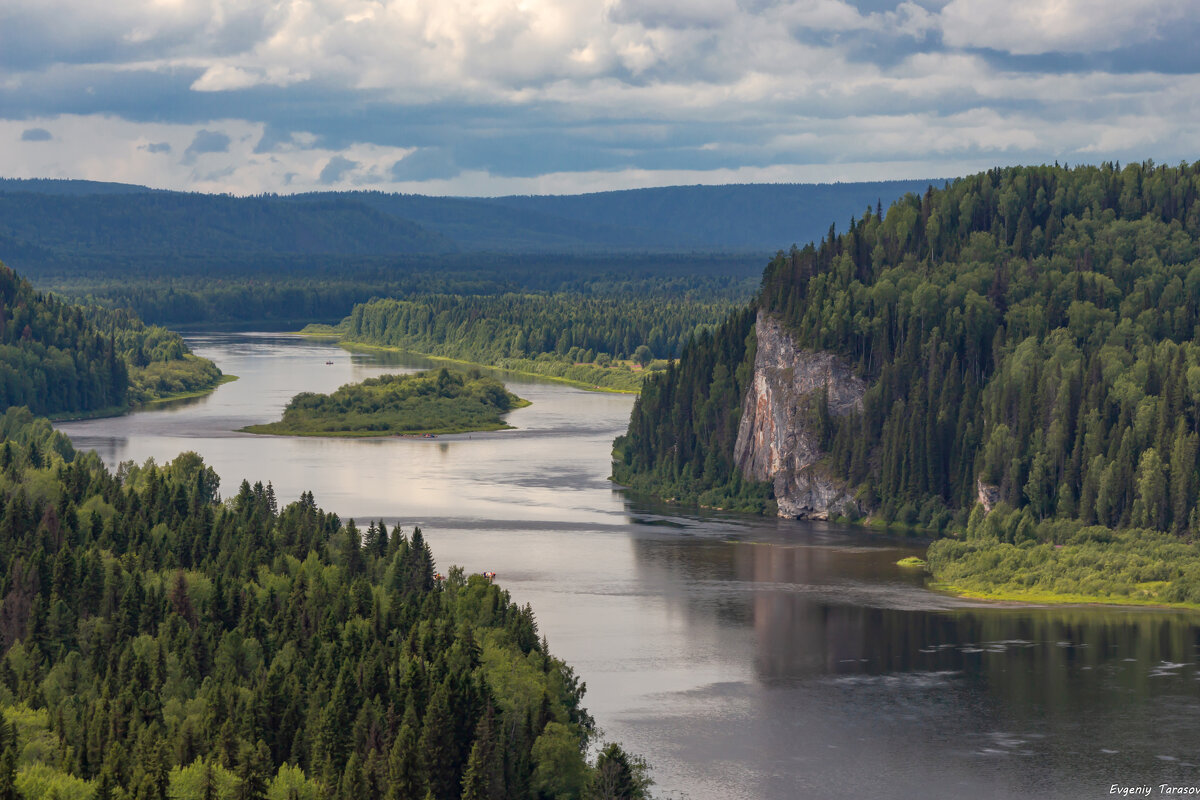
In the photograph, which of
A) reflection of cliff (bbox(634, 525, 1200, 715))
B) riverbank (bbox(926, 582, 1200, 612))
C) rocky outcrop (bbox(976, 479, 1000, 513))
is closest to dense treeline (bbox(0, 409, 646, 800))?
reflection of cliff (bbox(634, 525, 1200, 715))

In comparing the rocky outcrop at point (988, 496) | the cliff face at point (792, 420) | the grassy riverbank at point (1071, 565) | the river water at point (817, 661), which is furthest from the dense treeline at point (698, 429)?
the grassy riverbank at point (1071, 565)

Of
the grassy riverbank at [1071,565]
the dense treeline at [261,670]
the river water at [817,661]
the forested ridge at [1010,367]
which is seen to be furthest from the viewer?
the forested ridge at [1010,367]

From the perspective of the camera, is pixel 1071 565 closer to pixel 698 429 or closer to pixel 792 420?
pixel 792 420

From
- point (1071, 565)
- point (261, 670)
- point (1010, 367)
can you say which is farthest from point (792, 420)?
point (261, 670)

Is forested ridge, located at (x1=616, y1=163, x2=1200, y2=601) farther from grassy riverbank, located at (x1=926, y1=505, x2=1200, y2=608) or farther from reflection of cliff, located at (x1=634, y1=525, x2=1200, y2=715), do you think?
reflection of cliff, located at (x1=634, y1=525, x2=1200, y2=715)

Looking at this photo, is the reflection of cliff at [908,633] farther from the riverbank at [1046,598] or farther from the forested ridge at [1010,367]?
the forested ridge at [1010,367]

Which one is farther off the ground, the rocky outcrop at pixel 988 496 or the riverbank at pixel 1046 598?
the rocky outcrop at pixel 988 496
